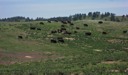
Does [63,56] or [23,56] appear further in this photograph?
[63,56]

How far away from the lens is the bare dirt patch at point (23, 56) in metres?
49.3

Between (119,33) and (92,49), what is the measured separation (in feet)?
113

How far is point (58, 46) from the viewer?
65.6 meters

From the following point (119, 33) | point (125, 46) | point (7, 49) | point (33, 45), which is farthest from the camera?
point (119, 33)

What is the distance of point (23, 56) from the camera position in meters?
53.1

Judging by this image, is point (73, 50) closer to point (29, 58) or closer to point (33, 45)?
point (33, 45)

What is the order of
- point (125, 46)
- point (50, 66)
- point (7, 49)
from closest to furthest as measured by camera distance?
1. point (50, 66)
2. point (7, 49)
3. point (125, 46)

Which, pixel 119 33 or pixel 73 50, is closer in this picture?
pixel 73 50

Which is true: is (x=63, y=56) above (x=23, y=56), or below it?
below

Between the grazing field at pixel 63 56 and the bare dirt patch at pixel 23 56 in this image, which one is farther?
the bare dirt patch at pixel 23 56

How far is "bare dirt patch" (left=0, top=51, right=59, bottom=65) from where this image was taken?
162 ft

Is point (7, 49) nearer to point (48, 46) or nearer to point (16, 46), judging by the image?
point (16, 46)

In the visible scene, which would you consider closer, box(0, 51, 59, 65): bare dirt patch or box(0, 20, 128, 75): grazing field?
box(0, 20, 128, 75): grazing field

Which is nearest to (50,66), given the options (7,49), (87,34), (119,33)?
(7,49)
